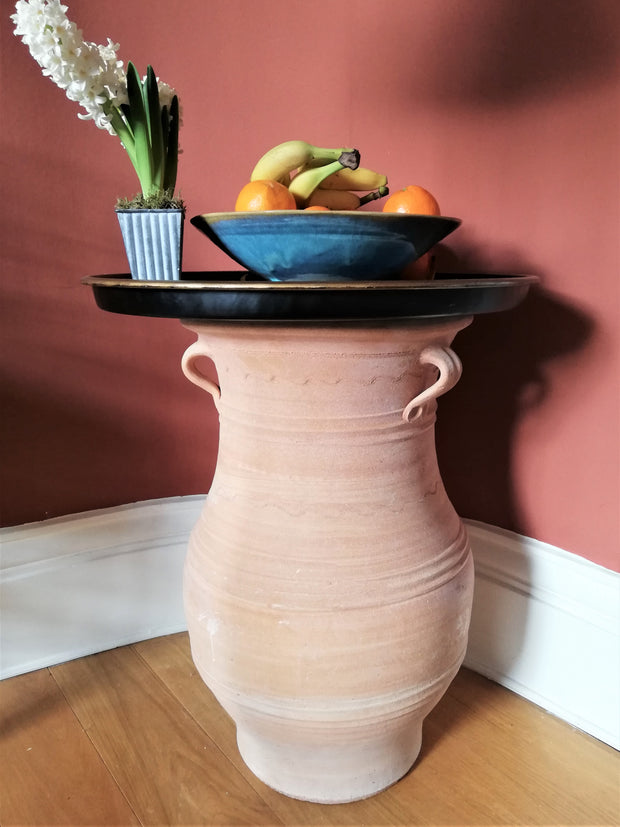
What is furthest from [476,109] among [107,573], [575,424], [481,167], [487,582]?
[107,573]

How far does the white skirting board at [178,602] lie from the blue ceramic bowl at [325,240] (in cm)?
62

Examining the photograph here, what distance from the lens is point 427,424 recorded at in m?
0.98

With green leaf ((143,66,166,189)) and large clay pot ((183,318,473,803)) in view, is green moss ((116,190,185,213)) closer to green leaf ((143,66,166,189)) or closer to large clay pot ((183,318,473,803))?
green leaf ((143,66,166,189))

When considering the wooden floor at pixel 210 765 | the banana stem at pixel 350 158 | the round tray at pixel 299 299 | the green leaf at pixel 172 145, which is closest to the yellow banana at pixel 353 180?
the banana stem at pixel 350 158

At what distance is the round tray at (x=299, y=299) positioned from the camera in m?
0.74

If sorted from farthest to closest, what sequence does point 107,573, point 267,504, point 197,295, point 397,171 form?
point 107,573
point 397,171
point 267,504
point 197,295

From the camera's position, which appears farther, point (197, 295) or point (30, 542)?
point (30, 542)

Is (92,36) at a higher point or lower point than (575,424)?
higher

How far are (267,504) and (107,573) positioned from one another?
61 cm

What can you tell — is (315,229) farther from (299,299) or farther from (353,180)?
(353,180)

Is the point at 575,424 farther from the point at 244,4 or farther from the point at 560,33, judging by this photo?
the point at 244,4

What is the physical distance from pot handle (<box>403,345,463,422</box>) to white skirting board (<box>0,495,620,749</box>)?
468 mm

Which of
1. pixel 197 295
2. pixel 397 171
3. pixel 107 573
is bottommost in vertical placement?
pixel 107 573

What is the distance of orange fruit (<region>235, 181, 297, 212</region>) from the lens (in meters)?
0.89
